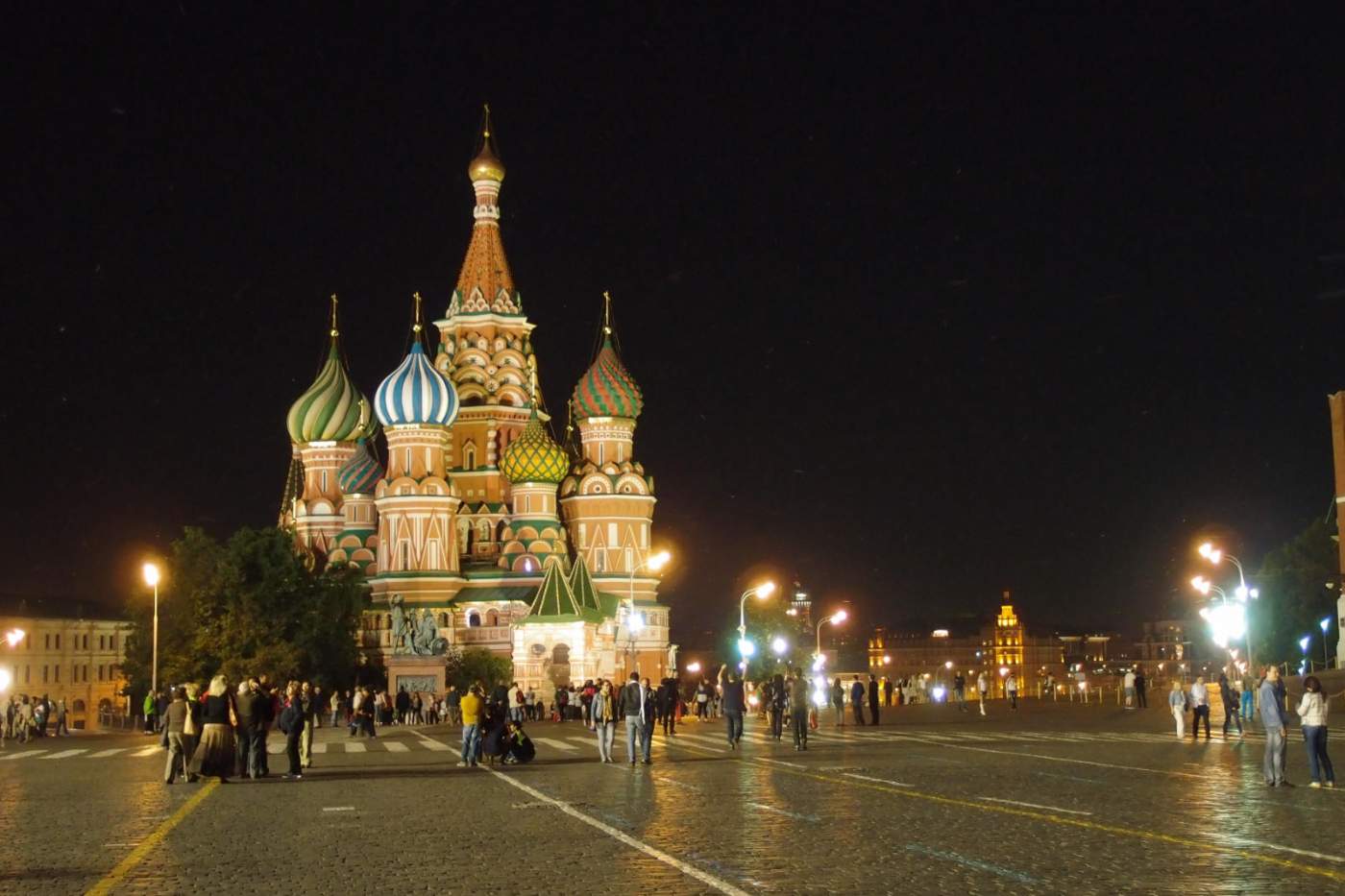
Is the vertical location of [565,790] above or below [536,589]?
below

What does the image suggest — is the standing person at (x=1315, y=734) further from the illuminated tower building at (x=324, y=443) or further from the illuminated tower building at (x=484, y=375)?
the illuminated tower building at (x=324, y=443)

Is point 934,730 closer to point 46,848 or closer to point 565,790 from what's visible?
point 565,790

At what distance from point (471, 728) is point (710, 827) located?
44.6ft

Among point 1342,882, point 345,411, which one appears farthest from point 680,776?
point 345,411

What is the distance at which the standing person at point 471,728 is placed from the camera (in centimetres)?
3070

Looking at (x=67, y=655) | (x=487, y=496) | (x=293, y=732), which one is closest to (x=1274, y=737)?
(x=293, y=732)

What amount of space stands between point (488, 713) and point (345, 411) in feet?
272

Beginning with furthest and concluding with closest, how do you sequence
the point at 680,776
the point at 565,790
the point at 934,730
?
1. the point at 934,730
2. the point at 680,776
3. the point at 565,790

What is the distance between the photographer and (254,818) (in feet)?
65.3

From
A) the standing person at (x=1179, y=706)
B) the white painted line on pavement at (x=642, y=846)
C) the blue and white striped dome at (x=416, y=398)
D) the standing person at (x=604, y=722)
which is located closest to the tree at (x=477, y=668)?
the blue and white striped dome at (x=416, y=398)

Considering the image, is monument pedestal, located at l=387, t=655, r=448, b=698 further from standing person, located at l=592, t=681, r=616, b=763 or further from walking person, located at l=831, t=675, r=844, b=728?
standing person, located at l=592, t=681, r=616, b=763

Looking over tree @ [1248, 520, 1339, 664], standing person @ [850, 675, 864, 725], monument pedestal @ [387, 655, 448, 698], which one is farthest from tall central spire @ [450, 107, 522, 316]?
standing person @ [850, 675, 864, 725]

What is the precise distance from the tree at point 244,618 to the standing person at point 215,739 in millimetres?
48962

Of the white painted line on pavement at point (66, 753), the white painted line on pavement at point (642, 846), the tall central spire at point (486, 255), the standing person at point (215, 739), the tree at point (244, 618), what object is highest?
the tall central spire at point (486, 255)
